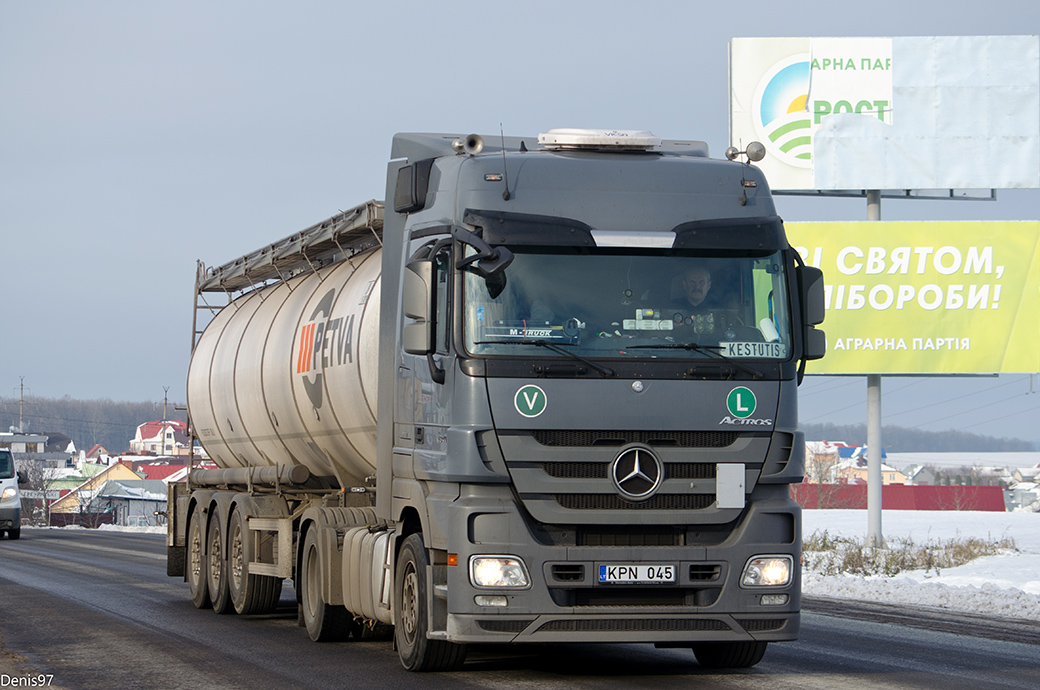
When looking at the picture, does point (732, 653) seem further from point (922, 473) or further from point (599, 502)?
point (922, 473)

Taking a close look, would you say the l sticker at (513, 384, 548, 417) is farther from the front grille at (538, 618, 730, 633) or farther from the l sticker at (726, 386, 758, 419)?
the front grille at (538, 618, 730, 633)

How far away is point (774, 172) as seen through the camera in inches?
1094

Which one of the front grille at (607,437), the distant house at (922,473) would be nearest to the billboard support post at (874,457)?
the front grille at (607,437)

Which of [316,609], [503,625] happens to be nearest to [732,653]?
[503,625]

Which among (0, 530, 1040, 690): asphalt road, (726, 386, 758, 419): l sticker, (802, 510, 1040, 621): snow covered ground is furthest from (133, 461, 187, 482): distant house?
(726, 386, 758, 419): l sticker

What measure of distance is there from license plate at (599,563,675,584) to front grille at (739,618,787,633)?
23.5 inches

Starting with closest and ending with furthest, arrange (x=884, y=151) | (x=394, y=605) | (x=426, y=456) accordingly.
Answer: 1. (x=426, y=456)
2. (x=394, y=605)
3. (x=884, y=151)

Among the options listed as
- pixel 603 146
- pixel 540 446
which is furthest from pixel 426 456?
pixel 603 146

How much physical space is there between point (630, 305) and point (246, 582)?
7036 millimetres

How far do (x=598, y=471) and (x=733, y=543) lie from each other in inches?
39.8

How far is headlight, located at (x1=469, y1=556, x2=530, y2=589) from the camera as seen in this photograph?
8484 millimetres

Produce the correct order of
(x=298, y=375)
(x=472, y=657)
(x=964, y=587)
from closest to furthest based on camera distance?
(x=472, y=657) < (x=298, y=375) < (x=964, y=587)

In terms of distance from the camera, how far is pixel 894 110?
2748 centimetres

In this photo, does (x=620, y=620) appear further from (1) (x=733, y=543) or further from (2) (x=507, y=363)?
(2) (x=507, y=363)
